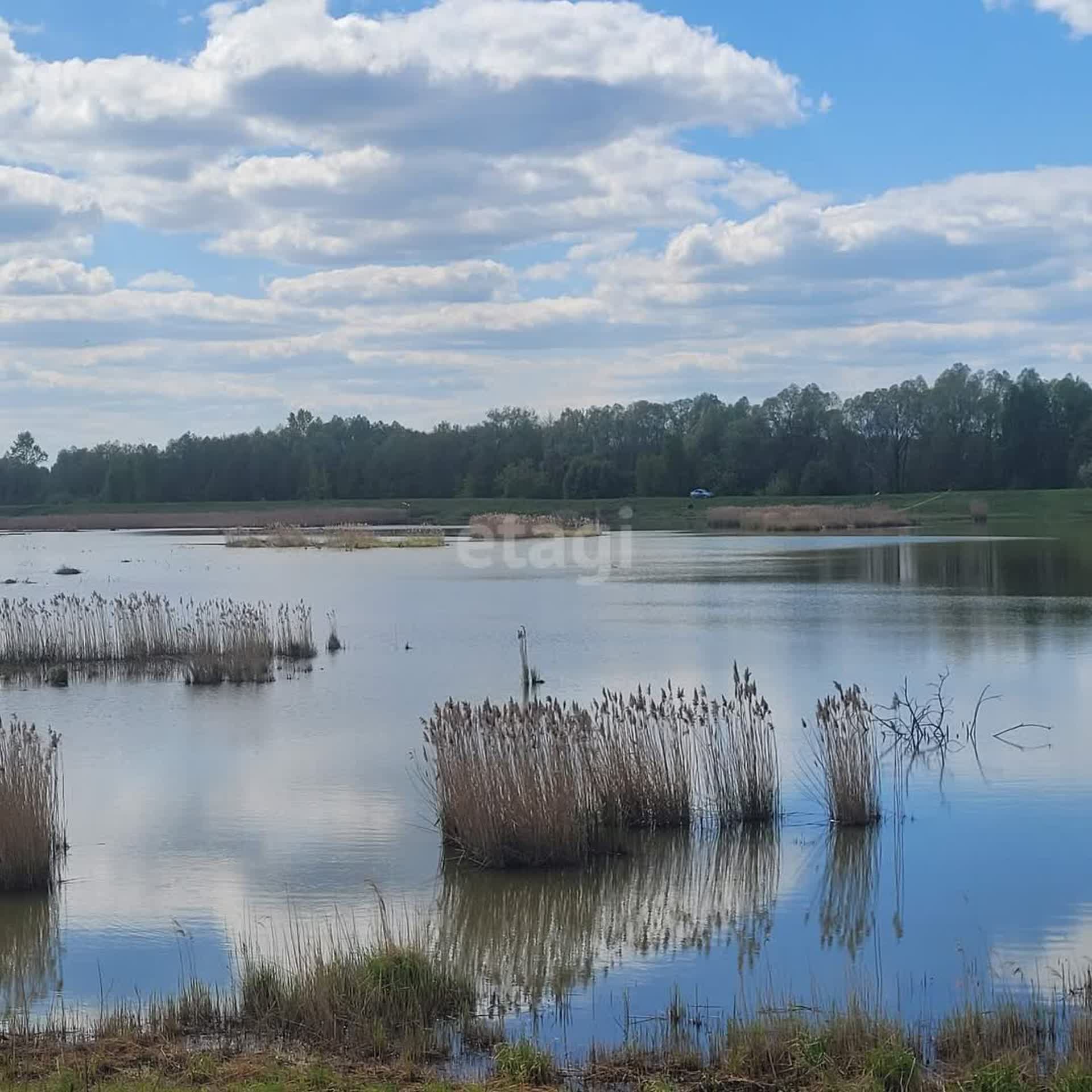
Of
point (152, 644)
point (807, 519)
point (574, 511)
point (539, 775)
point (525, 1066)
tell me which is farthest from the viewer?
point (574, 511)

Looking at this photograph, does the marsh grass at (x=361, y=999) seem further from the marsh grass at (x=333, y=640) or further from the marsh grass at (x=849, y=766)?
the marsh grass at (x=333, y=640)

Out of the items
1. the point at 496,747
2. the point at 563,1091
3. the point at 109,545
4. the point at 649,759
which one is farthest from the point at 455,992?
the point at 109,545

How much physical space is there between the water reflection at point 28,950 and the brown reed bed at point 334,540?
46.9m

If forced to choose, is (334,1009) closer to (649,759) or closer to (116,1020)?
(116,1020)

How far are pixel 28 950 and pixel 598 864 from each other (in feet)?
12.5

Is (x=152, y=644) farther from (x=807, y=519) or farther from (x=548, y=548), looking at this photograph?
(x=807, y=519)

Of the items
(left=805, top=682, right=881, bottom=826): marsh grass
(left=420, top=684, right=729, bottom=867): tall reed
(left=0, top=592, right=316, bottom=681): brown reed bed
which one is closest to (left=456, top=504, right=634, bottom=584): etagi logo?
(left=0, top=592, right=316, bottom=681): brown reed bed

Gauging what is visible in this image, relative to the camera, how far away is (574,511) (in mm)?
→ 83688

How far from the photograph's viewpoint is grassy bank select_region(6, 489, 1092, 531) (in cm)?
7438

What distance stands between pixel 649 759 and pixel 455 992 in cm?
409

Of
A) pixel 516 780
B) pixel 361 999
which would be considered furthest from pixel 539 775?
pixel 361 999

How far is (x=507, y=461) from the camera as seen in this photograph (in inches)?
4321

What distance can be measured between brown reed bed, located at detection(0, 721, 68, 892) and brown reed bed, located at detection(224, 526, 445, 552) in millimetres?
46555

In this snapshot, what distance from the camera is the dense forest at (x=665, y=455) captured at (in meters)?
95.5
